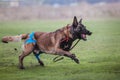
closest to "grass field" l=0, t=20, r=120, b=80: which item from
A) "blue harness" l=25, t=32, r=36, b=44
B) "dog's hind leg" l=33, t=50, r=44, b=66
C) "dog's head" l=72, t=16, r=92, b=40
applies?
"dog's hind leg" l=33, t=50, r=44, b=66

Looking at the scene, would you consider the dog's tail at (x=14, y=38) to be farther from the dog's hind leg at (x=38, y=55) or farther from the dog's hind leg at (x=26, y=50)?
the dog's hind leg at (x=38, y=55)

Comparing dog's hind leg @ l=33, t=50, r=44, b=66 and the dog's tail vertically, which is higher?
the dog's tail

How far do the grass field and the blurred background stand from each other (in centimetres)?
13

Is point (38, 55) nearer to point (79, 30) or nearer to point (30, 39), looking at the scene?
point (30, 39)

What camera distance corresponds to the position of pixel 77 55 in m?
6.29

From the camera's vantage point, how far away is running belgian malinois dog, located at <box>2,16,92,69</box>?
5.89 metres

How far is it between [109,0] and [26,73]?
2094 millimetres

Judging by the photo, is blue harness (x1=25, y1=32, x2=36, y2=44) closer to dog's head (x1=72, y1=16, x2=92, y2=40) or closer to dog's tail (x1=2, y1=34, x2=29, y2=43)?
dog's tail (x1=2, y1=34, x2=29, y2=43)

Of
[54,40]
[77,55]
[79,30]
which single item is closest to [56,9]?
[77,55]

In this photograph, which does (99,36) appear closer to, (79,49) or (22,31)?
(79,49)

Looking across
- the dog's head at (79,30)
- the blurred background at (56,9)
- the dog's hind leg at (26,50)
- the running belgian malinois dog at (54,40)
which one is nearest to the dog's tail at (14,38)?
the running belgian malinois dog at (54,40)

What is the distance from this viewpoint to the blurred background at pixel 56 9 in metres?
6.49

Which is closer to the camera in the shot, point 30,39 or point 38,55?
point 30,39

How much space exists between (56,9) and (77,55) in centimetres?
101
